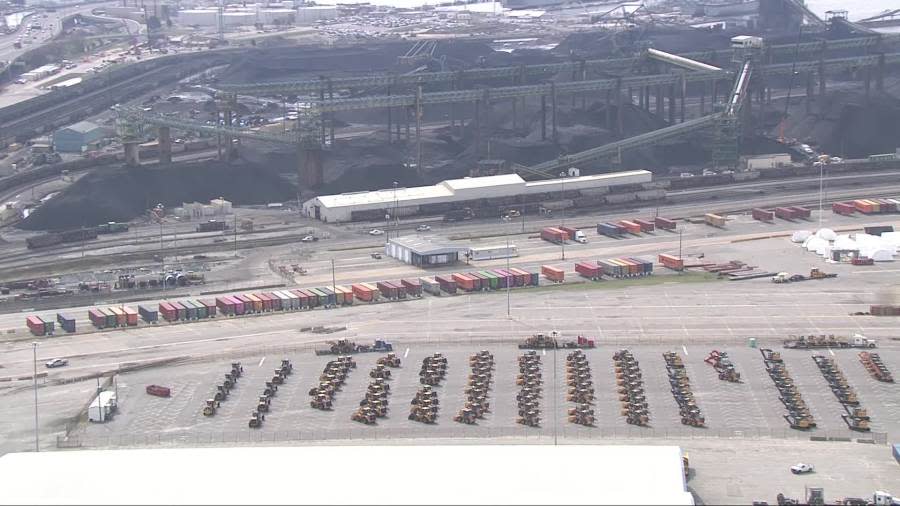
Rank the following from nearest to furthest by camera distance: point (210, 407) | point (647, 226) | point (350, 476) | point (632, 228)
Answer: point (350, 476), point (210, 407), point (632, 228), point (647, 226)

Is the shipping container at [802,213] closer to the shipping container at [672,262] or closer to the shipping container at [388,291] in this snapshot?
the shipping container at [672,262]

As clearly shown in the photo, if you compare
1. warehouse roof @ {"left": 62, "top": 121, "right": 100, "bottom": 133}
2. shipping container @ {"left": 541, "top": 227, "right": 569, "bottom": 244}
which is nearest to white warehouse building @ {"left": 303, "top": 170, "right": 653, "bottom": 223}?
shipping container @ {"left": 541, "top": 227, "right": 569, "bottom": 244}

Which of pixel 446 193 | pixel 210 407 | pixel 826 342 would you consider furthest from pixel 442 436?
pixel 446 193

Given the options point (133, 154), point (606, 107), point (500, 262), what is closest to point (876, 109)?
point (606, 107)

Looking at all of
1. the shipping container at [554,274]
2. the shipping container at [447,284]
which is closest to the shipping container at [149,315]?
the shipping container at [447,284]

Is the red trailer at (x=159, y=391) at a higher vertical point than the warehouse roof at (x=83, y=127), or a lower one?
lower

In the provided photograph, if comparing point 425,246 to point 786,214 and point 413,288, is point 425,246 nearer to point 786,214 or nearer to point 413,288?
point 413,288

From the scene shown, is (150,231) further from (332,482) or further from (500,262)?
(332,482)

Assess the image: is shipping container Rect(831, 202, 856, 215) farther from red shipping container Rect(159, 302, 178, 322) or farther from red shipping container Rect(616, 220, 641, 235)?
red shipping container Rect(159, 302, 178, 322)
